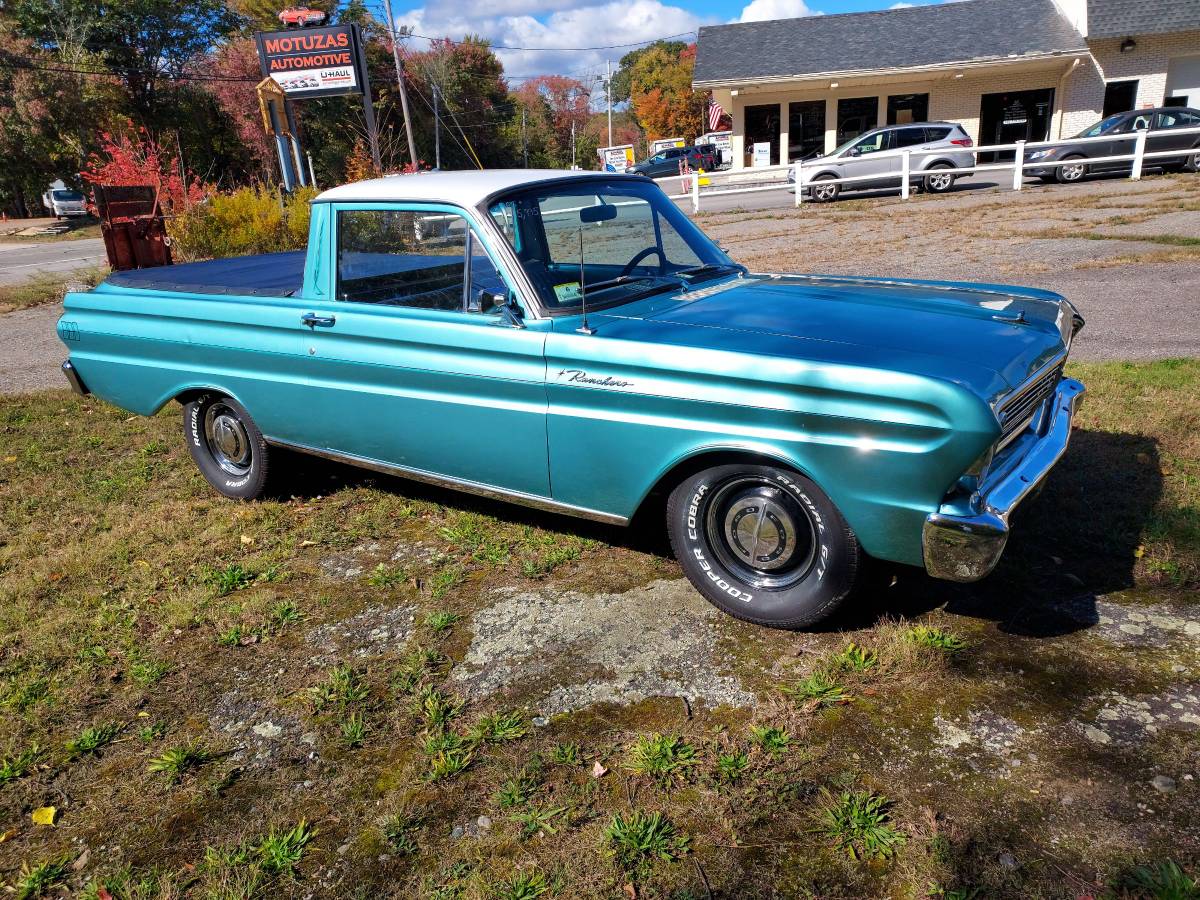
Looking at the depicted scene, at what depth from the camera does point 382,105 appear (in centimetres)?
4394

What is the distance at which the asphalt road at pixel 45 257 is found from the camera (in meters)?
18.8

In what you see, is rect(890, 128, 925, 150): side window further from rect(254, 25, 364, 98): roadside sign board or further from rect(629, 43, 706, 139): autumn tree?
rect(629, 43, 706, 139): autumn tree

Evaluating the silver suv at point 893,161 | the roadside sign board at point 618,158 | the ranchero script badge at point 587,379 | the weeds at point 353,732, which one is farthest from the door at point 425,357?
the roadside sign board at point 618,158

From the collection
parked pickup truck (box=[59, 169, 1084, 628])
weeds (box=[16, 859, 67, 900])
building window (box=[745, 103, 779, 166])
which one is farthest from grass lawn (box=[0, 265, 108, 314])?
building window (box=[745, 103, 779, 166])

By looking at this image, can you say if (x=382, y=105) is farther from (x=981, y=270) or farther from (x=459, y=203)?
(x=459, y=203)

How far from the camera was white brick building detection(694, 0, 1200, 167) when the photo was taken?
28609 mm

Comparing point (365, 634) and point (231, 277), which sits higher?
point (231, 277)

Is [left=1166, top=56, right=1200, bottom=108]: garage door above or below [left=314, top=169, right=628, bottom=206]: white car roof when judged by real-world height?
above

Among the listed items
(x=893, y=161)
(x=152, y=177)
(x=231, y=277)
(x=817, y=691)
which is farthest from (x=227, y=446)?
(x=893, y=161)

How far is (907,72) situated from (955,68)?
157 cm

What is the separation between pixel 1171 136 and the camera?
18266mm

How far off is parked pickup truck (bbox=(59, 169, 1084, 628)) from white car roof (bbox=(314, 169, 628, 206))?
0.02 m

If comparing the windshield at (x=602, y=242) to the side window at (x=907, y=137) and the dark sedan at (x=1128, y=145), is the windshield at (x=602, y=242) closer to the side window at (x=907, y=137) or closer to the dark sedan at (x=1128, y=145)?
the dark sedan at (x=1128, y=145)

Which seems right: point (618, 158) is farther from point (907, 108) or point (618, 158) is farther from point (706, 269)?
point (706, 269)
